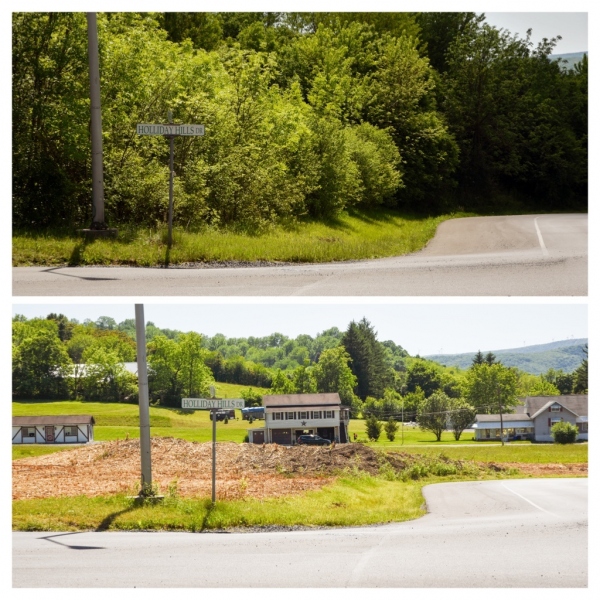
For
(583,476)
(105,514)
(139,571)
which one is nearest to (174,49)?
(105,514)

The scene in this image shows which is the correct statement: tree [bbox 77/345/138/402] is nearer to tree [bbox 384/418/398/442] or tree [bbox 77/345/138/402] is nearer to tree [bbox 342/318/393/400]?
tree [bbox 342/318/393/400]

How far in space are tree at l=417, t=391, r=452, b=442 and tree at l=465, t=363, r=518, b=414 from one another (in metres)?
2.23

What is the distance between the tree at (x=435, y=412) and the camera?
52.6m

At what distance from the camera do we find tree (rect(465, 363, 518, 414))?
55.9m

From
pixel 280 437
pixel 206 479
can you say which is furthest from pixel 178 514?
pixel 280 437

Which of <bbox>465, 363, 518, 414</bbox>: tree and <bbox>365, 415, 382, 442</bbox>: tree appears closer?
<bbox>365, 415, 382, 442</bbox>: tree

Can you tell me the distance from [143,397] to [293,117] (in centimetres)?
1988

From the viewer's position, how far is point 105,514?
13633 millimetres

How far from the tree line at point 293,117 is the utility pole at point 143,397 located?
633 centimetres

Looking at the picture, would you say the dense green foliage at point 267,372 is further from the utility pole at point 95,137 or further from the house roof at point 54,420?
the utility pole at point 95,137

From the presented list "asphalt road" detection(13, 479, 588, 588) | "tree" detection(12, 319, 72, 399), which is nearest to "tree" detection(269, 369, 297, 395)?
"tree" detection(12, 319, 72, 399)

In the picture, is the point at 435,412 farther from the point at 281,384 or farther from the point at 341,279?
the point at 341,279

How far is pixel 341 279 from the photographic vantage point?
15.7m

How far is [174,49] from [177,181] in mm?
8327
